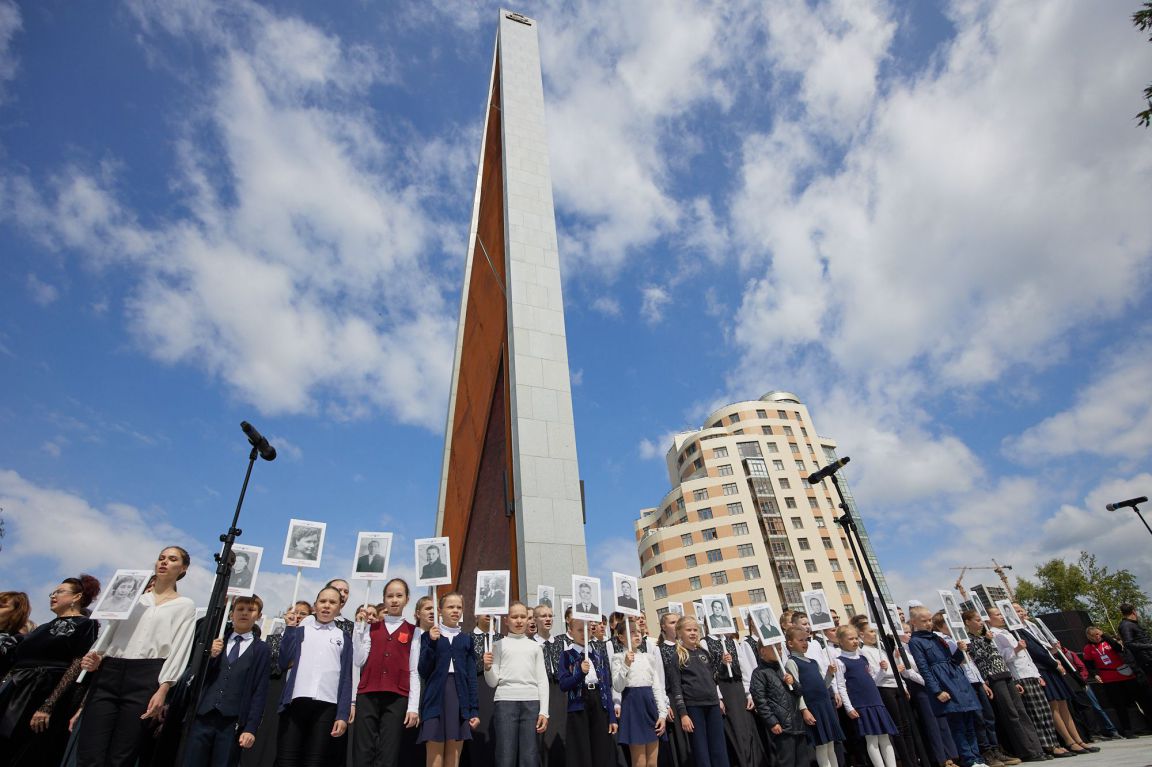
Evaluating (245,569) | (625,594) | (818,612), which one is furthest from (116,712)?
(818,612)

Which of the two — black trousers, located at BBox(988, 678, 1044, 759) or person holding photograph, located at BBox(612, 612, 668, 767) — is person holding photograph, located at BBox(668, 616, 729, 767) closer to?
person holding photograph, located at BBox(612, 612, 668, 767)

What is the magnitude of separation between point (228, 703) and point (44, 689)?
1.21 meters

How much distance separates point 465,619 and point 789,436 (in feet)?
174

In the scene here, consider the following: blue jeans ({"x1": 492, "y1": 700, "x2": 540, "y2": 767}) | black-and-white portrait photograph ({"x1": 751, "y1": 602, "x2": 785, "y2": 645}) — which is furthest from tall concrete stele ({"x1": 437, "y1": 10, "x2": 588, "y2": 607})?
blue jeans ({"x1": 492, "y1": 700, "x2": 540, "y2": 767})

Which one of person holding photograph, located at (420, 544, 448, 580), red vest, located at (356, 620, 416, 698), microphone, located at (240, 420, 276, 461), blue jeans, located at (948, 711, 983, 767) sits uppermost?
microphone, located at (240, 420, 276, 461)

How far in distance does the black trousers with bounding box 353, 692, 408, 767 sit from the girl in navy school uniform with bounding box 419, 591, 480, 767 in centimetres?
21

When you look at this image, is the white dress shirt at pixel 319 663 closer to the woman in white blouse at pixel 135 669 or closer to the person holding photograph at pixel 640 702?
the woman in white blouse at pixel 135 669

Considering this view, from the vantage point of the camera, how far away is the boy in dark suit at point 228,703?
4.55 meters

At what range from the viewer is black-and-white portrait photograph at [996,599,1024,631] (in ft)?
27.9

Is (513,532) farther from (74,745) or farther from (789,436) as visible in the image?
(789,436)

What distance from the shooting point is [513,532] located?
9.48 m

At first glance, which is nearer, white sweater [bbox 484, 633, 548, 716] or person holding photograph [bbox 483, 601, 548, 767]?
person holding photograph [bbox 483, 601, 548, 767]

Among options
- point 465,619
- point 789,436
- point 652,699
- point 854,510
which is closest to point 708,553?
point 789,436

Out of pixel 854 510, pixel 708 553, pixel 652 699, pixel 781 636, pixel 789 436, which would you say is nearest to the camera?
pixel 652 699
